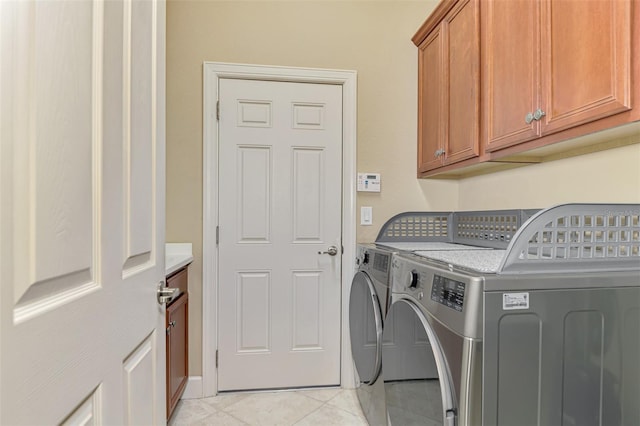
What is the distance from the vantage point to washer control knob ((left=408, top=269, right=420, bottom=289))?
A: 1222mm

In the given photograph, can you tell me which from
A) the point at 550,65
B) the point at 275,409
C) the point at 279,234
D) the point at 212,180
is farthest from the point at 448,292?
the point at 212,180

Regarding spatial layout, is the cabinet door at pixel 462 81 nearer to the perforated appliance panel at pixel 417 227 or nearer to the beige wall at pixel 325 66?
the beige wall at pixel 325 66

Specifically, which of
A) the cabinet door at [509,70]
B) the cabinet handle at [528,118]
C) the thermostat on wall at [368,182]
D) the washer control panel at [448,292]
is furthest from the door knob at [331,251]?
the cabinet handle at [528,118]

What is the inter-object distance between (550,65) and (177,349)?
219cm

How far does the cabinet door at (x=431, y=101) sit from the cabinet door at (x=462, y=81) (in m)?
0.08

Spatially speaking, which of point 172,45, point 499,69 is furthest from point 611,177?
point 172,45

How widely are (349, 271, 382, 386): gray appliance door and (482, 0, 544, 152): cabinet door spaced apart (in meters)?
0.93

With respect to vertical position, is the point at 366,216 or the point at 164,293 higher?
the point at 366,216

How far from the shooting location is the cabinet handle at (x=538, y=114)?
50.2 inches

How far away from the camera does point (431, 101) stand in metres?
2.16

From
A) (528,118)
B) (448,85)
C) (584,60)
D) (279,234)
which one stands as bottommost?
(279,234)

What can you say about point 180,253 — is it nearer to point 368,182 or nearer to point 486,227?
point 368,182

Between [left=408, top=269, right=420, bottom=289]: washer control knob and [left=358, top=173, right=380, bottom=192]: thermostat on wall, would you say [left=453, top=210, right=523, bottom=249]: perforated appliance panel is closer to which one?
[left=358, top=173, right=380, bottom=192]: thermostat on wall

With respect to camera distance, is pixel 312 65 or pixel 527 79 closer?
pixel 527 79
